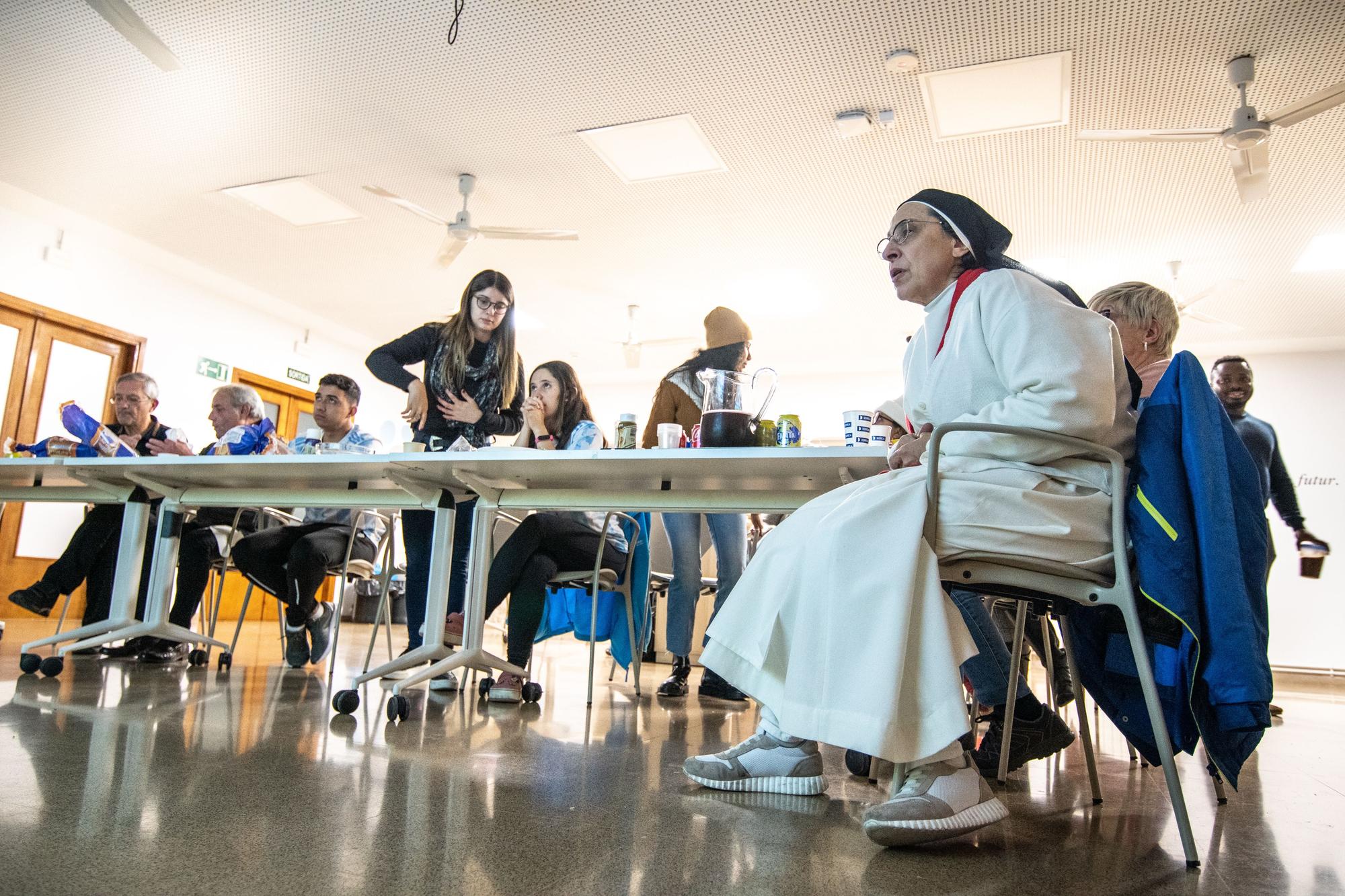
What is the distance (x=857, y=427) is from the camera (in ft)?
6.49

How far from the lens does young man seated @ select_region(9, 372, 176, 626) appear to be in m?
3.18

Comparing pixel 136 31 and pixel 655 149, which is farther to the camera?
pixel 655 149

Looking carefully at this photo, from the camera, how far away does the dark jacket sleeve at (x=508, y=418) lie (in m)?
3.04

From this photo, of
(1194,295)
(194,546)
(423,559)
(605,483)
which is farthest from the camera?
(1194,295)

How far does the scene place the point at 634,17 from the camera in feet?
12.4

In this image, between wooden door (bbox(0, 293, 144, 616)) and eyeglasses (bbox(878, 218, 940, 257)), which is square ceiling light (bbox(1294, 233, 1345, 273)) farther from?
wooden door (bbox(0, 293, 144, 616))

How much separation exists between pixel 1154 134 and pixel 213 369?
662 cm

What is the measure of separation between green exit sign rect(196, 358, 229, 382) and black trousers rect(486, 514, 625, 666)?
5471 mm

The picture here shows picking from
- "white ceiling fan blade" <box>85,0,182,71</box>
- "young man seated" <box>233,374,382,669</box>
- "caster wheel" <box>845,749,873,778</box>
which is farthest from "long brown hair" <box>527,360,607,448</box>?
"white ceiling fan blade" <box>85,0,182,71</box>

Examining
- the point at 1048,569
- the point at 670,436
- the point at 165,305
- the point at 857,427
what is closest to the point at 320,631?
the point at 670,436

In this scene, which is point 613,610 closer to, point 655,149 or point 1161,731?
point 1161,731

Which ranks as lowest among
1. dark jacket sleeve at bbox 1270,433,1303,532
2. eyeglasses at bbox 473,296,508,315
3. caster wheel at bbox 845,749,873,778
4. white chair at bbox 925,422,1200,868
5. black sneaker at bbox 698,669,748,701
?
black sneaker at bbox 698,669,748,701

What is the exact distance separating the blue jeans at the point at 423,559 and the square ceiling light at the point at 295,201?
3.41 meters

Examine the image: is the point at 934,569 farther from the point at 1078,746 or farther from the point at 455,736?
the point at 1078,746
